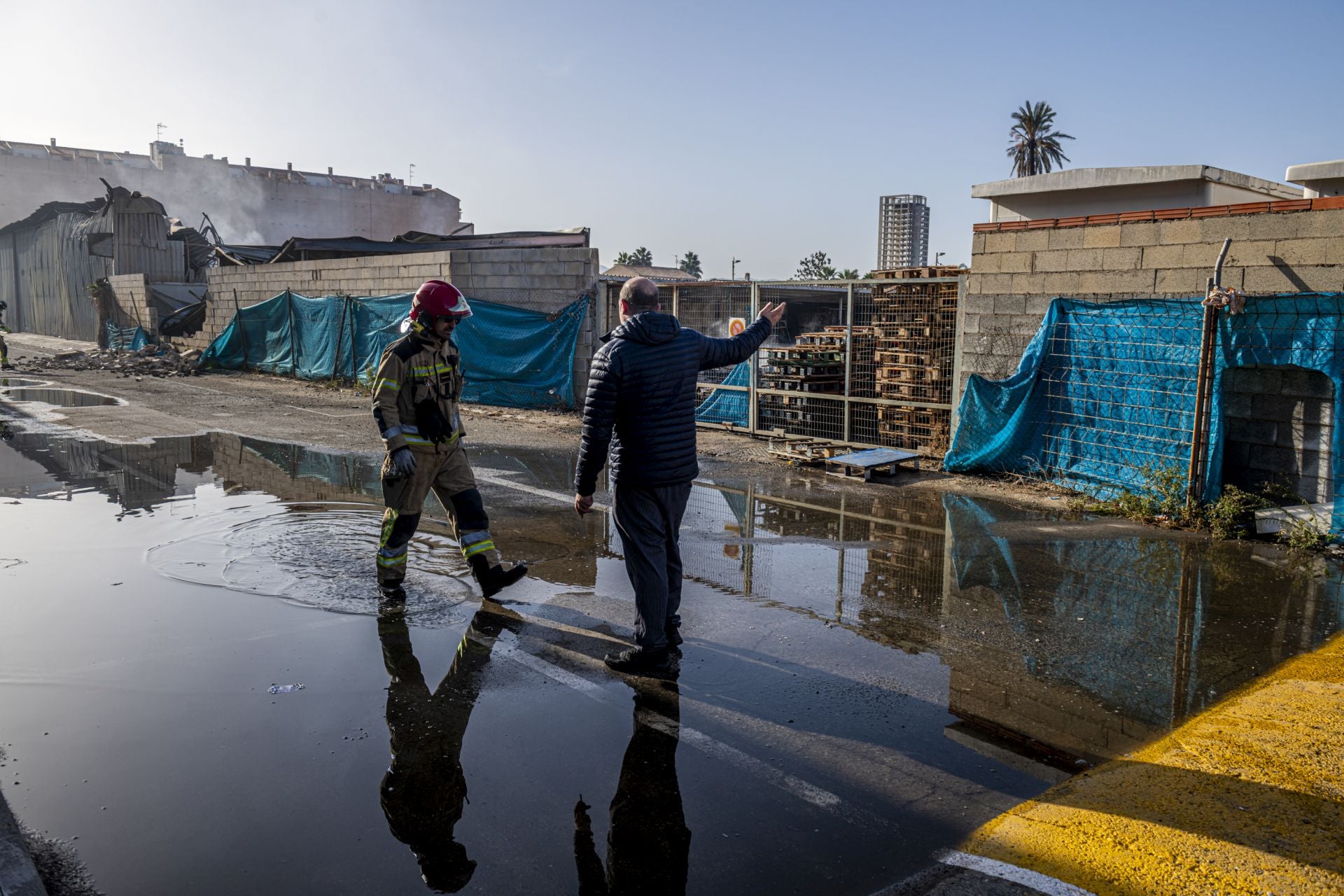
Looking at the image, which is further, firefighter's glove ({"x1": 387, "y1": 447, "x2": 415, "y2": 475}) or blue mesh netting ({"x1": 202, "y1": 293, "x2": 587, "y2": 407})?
blue mesh netting ({"x1": 202, "y1": 293, "x2": 587, "y2": 407})

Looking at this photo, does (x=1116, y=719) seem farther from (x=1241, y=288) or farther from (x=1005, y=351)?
(x=1005, y=351)

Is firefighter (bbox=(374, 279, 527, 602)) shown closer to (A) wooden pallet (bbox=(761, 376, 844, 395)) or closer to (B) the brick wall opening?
(B) the brick wall opening

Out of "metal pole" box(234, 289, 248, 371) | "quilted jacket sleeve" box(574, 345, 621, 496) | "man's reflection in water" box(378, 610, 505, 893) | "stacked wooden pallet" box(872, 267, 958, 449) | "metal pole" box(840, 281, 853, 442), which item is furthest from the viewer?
"metal pole" box(234, 289, 248, 371)

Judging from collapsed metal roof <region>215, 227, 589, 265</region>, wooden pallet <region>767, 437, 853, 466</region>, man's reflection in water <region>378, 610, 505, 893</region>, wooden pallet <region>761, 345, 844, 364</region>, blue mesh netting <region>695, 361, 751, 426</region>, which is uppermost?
collapsed metal roof <region>215, 227, 589, 265</region>

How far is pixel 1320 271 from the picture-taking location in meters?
7.61

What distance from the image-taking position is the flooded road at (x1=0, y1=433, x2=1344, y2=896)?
130 inches

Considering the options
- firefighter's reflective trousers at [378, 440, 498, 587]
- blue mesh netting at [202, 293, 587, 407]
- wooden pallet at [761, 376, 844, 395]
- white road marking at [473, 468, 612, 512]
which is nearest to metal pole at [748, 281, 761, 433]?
wooden pallet at [761, 376, 844, 395]

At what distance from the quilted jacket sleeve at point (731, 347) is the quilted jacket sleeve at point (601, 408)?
0.51 m

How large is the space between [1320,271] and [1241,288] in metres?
0.59

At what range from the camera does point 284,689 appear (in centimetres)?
459

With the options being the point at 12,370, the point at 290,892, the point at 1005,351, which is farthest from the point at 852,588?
the point at 12,370

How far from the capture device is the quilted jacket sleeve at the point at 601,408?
4668mm

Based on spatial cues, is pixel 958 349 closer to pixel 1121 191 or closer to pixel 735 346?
pixel 1121 191

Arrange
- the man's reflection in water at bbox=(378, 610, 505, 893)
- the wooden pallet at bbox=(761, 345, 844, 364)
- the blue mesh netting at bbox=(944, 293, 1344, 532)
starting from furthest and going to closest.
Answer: the wooden pallet at bbox=(761, 345, 844, 364) < the blue mesh netting at bbox=(944, 293, 1344, 532) < the man's reflection in water at bbox=(378, 610, 505, 893)
